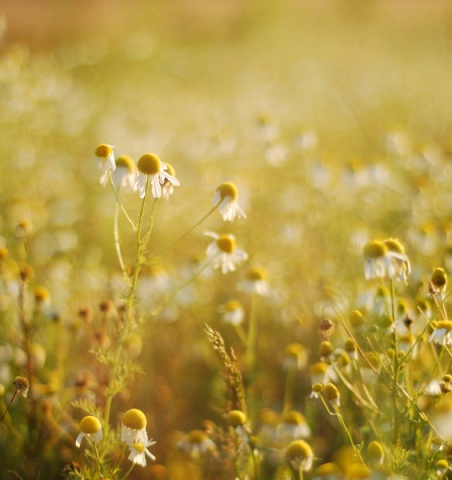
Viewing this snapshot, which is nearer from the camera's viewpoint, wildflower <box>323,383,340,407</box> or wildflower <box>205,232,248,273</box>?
wildflower <box>323,383,340,407</box>

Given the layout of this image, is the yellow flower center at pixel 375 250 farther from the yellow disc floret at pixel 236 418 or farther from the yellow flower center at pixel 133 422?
the yellow flower center at pixel 133 422

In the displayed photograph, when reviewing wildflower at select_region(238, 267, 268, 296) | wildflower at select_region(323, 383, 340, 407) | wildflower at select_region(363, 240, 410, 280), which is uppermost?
wildflower at select_region(363, 240, 410, 280)

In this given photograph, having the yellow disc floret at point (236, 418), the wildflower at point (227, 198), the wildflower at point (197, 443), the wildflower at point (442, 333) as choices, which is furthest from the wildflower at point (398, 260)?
the wildflower at point (197, 443)

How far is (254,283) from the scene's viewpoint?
8.52 feet

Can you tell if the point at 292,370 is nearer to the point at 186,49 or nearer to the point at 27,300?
the point at 27,300

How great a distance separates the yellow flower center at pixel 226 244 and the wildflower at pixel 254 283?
472mm

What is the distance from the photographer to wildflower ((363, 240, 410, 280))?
5.42ft

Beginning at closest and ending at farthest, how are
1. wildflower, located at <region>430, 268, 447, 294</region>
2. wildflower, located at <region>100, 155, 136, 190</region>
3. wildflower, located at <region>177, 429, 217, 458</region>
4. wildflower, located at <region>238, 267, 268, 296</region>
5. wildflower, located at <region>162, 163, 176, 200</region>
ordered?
1. wildflower, located at <region>430, 268, 447, 294</region>
2. wildflower, located at <region>162, 163, 176, 200</region>
3. wildflower, located at <region>100, 155, 136, 190</region>
4. wildflower, located at <region>177, 429, 217, 458</region>
5. wildflower, located at <region>238, 267, 268, 296</region>

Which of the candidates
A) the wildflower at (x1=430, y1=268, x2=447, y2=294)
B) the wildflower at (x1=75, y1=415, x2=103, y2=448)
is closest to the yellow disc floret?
the wildflower at (x1=75, y1=415, x2=103, y2=448)

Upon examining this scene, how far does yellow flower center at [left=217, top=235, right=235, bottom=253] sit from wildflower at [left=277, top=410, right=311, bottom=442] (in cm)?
69

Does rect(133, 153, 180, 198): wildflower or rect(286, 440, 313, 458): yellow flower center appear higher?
rect(133, 153, 180, 198): wildflower

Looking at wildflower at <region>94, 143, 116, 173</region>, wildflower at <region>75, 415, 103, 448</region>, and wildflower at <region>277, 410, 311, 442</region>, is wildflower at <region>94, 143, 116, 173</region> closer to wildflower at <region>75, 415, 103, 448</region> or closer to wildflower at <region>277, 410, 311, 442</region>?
wildflower at <region>75, 415, 103, 448</region>

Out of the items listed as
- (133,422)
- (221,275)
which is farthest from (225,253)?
(221,275)

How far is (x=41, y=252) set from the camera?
12.2 feet
